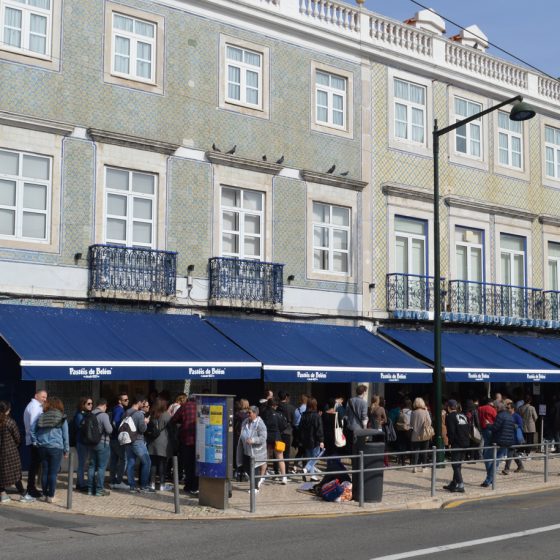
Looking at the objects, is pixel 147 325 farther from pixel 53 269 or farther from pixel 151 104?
pixel 151 104

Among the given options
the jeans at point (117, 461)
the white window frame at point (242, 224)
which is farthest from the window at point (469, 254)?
the jeans at point (117, 461)

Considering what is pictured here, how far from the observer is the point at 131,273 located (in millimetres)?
19828

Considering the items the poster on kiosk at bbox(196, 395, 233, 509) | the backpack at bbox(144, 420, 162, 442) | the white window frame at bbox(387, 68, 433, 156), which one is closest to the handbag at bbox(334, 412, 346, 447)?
the backpack at bbox(144, 420, 162, 442)

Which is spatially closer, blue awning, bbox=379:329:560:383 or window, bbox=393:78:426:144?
blue awning, bbox=379:329:560:383

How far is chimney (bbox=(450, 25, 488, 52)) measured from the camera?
95.4ft

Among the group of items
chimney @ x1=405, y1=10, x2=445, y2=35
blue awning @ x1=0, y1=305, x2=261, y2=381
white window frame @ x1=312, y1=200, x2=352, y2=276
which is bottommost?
blue awning @ x1=0, y1=305, x2=261, y2=381

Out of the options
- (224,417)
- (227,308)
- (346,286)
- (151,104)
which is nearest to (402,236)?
(346,286)

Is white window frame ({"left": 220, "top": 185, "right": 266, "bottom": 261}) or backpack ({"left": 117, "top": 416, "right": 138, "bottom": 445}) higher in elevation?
white window frame ({"left": 220, "top": 185, "right": 266, "bottom": 261})

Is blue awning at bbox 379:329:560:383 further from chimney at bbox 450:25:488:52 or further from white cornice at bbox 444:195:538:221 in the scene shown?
chimney at bbox 450:25:488:52

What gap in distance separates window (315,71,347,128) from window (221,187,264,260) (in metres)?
2.83

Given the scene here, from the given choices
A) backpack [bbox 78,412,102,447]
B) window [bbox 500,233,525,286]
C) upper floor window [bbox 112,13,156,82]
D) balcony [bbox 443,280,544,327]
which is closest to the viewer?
backpack [bbox 78,412,102,447]

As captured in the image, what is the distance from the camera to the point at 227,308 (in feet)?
69.9

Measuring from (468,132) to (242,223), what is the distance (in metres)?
8.02

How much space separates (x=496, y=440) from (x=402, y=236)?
739 centimetres
